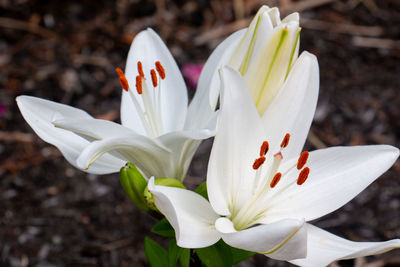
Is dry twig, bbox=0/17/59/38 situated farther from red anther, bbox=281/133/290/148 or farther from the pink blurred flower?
red anther, bbox=281/133/290/148

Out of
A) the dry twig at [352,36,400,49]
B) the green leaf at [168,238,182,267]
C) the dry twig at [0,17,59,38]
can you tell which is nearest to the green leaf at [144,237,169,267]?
the green leaf at [168,238,182,267]

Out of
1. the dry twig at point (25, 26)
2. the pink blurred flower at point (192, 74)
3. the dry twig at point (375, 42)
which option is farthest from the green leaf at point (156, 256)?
the dry twig at point (375, 42)

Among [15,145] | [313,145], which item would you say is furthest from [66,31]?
[313,145]

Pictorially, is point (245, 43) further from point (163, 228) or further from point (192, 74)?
point (192, 74)

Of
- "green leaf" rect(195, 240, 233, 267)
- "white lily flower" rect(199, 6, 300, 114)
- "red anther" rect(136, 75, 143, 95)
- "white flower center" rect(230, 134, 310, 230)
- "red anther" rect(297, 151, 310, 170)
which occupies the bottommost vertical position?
"green leaf" rect(195, 240, 233, 267)

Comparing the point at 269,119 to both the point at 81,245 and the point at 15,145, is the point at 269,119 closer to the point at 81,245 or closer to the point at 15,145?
the point at 81,245

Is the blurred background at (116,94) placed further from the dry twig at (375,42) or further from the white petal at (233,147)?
the white petal at (233,147)
